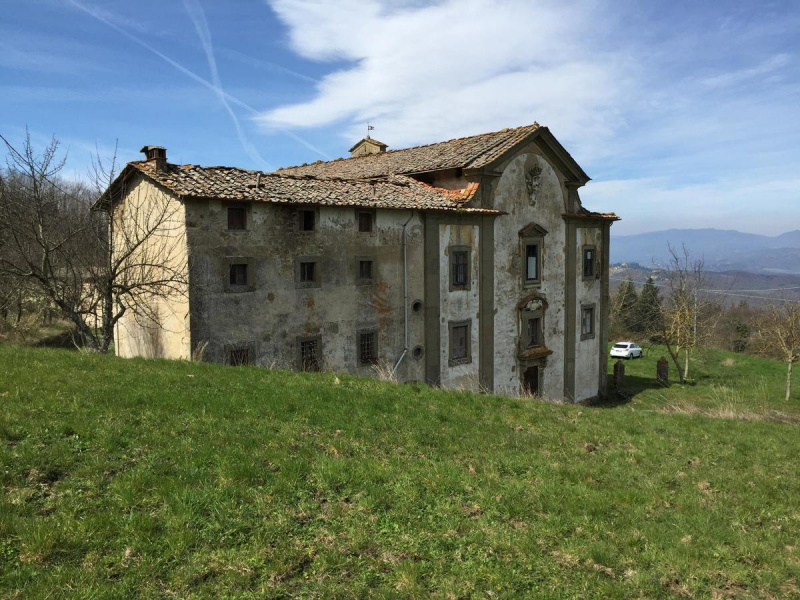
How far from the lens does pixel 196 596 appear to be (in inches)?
182

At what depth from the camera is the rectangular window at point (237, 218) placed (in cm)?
1488

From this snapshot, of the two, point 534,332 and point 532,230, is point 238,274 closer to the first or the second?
point 532,230

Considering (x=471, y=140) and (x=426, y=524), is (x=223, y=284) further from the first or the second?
(x=471, y=140)

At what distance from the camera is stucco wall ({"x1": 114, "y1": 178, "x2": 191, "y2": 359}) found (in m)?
14.4

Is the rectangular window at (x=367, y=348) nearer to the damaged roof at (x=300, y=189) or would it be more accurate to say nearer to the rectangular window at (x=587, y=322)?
the damaged roof at (x=300, y=189)

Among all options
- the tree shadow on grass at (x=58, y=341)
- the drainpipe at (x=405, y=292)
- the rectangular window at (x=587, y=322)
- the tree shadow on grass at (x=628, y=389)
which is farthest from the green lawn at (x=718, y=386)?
the tree shadow on grass at (x=58, y=341)

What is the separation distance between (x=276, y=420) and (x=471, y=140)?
57.7 feet

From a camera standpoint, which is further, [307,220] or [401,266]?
[401,266]

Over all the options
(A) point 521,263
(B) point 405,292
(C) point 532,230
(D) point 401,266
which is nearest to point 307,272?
(D) point 401,266

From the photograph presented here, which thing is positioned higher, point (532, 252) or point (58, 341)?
point (532, 252)

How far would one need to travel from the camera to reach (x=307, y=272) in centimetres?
1653

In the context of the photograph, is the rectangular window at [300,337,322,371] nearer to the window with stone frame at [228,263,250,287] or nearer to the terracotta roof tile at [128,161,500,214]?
the window with stone frame at [228,263,250,287]

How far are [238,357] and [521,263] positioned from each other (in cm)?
1191

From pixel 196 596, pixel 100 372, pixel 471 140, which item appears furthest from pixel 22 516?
pixel 471 140
